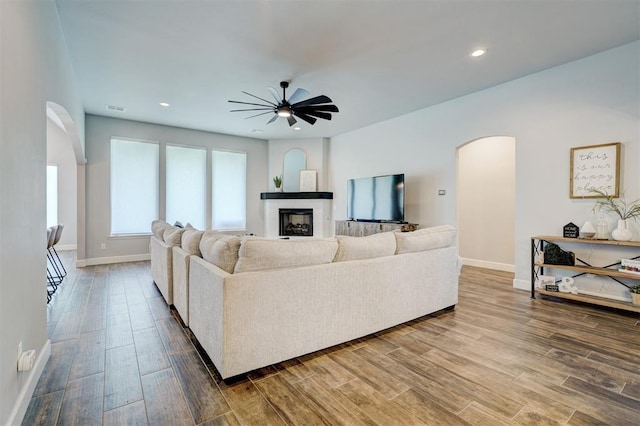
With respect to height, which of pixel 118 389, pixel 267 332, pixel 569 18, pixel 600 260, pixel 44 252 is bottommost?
pixel 118 389

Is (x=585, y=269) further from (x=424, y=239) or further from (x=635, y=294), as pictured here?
(x=424, y=239)

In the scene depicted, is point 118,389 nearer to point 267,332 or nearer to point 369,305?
point 267,332

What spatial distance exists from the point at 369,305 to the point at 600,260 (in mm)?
3067

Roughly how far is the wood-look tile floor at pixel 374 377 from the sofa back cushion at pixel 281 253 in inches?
29.3

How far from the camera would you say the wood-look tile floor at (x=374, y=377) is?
1608mm

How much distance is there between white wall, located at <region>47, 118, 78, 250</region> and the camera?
7.45 m

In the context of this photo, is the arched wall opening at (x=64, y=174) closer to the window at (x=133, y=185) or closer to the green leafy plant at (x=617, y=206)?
the window at (x=133, y=185)

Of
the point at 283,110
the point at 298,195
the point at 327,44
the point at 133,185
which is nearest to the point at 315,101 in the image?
the point at 283,110

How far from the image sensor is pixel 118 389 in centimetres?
183

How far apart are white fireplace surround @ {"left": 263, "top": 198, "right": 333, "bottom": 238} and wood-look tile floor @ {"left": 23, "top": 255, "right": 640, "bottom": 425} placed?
4.51 meters

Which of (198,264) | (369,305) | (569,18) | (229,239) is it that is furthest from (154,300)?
(569,18)

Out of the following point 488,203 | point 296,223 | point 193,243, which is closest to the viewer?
point 193,243

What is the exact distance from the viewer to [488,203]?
221 inches

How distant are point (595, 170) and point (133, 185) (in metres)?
7.78
